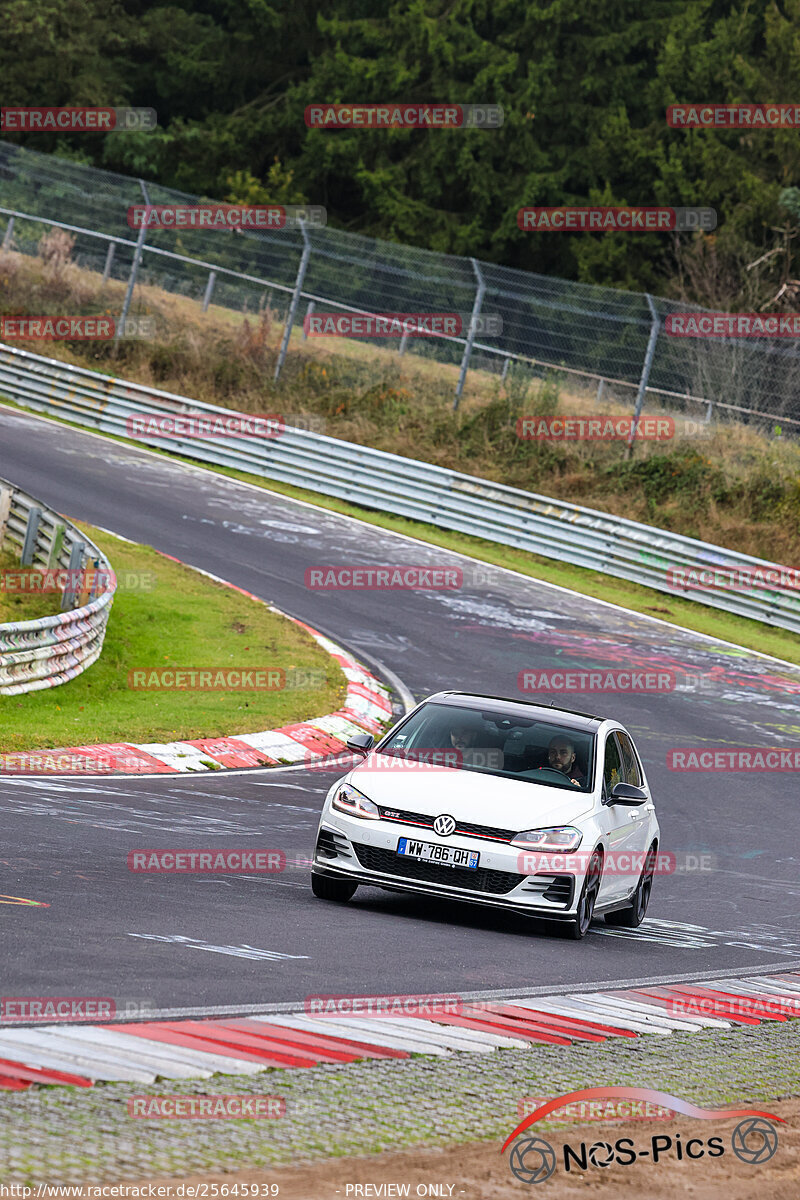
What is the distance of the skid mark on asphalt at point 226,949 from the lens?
722 cm

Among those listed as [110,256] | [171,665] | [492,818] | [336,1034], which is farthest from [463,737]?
[110,256]

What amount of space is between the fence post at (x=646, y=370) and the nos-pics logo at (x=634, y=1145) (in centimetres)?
2541

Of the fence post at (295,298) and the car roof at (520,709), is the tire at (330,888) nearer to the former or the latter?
the car roof at (520,709)

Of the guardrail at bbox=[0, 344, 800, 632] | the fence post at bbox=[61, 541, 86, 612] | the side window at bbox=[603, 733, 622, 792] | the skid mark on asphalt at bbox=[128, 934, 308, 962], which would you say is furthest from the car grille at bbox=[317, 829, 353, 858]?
the guardrail at bbox=[0, 344, 800, 632]

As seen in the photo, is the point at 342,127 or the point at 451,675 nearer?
the point at 451,675

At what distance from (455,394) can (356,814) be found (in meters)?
24.3

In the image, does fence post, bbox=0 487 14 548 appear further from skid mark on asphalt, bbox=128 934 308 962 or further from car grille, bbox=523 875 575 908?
skid mark on asphalt, bbox=128 934 308 962

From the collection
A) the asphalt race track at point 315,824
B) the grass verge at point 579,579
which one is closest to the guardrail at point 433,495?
the grass verge at point 579,579

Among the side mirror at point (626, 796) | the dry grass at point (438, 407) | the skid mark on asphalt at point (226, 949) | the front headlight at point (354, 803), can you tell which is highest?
the dry grass at point (438, 407)

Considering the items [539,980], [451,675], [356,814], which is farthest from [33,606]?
[539,980]

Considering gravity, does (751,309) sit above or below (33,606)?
above

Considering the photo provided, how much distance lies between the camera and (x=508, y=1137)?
4.92 meters

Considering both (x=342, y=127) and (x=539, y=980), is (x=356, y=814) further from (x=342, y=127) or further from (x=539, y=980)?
(x=342, y=127)

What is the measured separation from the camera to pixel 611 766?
1059 centimetres
